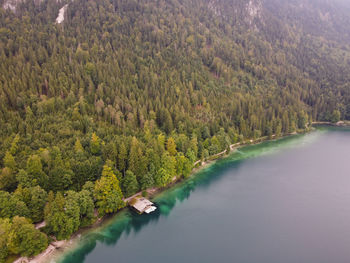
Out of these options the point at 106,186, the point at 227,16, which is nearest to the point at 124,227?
the point at 106,186

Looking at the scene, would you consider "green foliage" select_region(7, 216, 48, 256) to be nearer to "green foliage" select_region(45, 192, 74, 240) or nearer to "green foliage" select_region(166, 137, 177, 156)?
"green foliage" select_region(45, 192, 74, 240)

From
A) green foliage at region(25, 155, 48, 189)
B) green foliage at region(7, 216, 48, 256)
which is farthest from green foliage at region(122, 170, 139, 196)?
green foliage at region(7, 216, 48, 256)

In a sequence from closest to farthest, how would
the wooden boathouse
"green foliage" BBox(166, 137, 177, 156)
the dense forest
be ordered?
the dense forest < the wooden boathouse < "green foliage" BBox(166, 137, 177, 156)

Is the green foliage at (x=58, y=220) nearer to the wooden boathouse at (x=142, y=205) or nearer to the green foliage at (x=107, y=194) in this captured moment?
the green foliage at (x=107, y=194)

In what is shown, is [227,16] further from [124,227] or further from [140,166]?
[124,227]

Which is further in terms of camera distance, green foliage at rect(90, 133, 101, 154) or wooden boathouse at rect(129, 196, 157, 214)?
green foliage at rect(90, 133, 101, 154)

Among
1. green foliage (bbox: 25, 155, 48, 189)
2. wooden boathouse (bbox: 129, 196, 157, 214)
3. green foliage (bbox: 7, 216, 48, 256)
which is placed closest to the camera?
green foliage (bbox: 7, 216, 48, 256)
